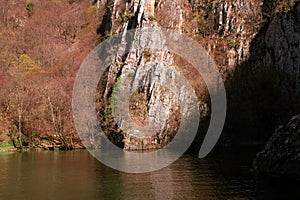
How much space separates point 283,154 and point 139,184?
14465mm

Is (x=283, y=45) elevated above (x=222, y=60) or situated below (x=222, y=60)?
above

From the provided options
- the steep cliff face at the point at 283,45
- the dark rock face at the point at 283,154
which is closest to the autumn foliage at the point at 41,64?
the steep cliff face at the point at 283,45

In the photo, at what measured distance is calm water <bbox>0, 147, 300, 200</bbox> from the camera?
2709 cm

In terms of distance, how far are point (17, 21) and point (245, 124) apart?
92.7 meters

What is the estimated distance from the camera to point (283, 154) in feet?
122

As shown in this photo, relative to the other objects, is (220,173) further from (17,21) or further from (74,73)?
(17,21)

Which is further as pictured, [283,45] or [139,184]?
[283,45]

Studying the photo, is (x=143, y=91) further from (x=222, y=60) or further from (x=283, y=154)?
(x=283, y=154)

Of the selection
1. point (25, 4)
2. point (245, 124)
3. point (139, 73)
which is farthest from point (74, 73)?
point (25, 4)

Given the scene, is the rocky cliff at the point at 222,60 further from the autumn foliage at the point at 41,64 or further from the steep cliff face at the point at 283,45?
the autumn foliage at the point at 41,64

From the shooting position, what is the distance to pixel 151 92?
8706 cm

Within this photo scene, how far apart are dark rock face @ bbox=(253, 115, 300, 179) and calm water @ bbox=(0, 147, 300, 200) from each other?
1914 mm

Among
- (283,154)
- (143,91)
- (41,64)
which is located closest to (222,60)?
(143,91)

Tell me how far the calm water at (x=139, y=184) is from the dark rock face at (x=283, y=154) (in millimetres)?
1914
